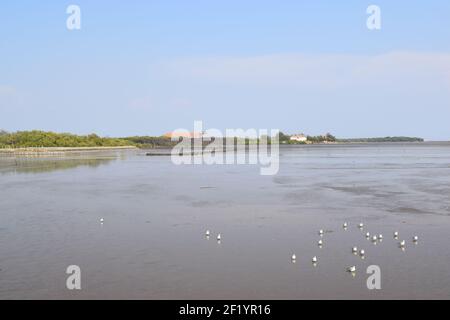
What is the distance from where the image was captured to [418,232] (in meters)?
17.5

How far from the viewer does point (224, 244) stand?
16.3 metres

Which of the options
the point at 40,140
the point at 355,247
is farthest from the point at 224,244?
the point at 40,140

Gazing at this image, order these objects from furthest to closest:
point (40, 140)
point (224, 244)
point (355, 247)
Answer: point (40, 140) → point (224, 244) → point (355, 247)

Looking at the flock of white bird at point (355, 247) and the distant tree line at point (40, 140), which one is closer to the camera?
the flock of white bird at point (355, 247)

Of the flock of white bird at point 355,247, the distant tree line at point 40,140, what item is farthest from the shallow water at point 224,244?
the distant tree line at point 40,140

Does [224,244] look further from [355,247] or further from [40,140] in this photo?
[40,140]

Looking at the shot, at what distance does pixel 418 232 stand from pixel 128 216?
11577mm

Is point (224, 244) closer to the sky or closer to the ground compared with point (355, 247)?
closer to the ground

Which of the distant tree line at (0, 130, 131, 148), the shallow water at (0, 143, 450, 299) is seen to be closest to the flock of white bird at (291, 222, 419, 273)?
the shallow water at (0, 143, 450, 299)

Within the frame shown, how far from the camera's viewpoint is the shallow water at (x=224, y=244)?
12.0m

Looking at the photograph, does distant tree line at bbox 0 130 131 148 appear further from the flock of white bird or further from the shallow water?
the flock of white bird

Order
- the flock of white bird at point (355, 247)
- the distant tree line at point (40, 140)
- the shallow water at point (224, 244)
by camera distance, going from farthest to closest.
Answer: the distant tree line at point (40, 140), the flock of white bird at point (355, 247), the shallow water at point (224, 244)

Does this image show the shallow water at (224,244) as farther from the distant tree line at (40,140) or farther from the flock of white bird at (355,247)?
A: the distant tree line at (40,140)
